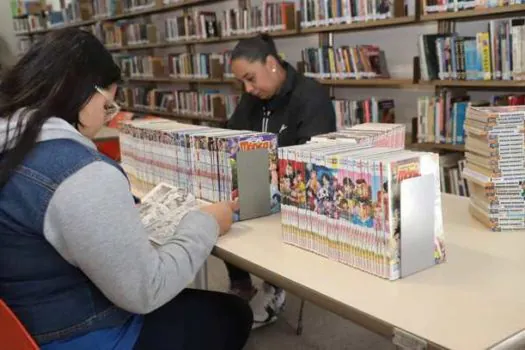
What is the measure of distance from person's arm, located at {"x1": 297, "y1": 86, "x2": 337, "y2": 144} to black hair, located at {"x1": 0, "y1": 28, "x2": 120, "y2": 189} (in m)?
1.40

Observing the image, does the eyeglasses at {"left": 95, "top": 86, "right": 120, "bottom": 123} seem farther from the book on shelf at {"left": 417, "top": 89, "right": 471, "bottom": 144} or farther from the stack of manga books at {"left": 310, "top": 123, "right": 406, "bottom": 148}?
the book on shelf at {"left": 417, "top": 89, "right": 471, "bottom": 144}

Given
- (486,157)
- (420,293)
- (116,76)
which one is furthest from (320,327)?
(116,76)

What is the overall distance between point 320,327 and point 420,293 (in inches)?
60.0

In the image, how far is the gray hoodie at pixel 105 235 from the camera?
983mm

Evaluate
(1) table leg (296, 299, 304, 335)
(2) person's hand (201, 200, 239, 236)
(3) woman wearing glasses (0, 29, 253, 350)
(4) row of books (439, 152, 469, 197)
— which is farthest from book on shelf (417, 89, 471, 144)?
(3) woman wearing glasses (0, 29, 253, 350)

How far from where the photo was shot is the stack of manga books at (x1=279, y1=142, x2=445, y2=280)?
1.11 m

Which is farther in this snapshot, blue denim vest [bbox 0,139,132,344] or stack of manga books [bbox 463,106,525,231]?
stack of manga books [bbox 463,106,525,231]

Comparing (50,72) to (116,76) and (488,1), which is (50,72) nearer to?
(116,76)

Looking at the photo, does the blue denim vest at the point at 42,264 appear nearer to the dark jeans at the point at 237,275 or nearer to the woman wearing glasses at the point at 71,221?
the woman wearing glasses at the point at 71,221

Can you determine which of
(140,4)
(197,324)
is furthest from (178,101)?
(197,324)

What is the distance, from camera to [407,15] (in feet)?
11.2

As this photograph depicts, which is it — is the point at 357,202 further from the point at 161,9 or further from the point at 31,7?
the point at 31,7

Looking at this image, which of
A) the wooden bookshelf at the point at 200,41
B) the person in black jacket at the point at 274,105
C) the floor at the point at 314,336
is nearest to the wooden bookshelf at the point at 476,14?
the person in black jacket at the point at 274,105

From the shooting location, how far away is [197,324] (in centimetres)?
144
